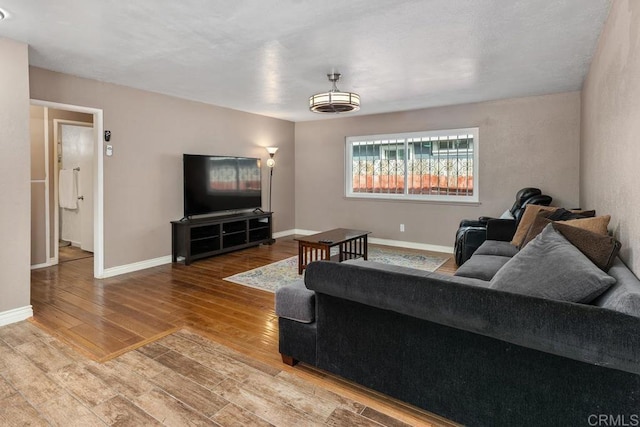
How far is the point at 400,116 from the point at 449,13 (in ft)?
12.2

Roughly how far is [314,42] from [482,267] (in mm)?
2367

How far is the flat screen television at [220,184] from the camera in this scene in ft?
17.3

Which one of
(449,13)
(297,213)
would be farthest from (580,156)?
(297,213)

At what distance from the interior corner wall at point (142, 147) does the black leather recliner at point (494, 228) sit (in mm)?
3972

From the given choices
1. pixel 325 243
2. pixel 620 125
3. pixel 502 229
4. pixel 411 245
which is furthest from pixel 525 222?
pixel 411 245

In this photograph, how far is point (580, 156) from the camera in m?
Answer: 4.74

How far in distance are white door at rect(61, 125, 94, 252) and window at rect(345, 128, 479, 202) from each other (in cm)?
444

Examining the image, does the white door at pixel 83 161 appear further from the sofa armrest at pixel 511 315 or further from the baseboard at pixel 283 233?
the sofa armrest at pixel 511 315

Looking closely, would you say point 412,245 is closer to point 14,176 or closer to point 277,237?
point 277,237

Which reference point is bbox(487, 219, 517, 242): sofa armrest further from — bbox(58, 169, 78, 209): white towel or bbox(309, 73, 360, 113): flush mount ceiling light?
bbox(58, 169, 78, 209): white towel

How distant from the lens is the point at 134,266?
4.74m

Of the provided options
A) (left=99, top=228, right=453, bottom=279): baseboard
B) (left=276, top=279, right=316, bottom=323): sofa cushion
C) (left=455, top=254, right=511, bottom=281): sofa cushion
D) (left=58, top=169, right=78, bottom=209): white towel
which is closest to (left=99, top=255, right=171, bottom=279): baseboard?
(left=99, top=228, right=453, bottom=279): baseboard

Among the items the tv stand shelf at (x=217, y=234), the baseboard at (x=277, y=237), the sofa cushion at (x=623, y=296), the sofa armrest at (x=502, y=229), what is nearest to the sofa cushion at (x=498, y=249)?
the sofa armrest at (x=502, y=229)

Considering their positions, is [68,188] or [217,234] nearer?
[217,234]
